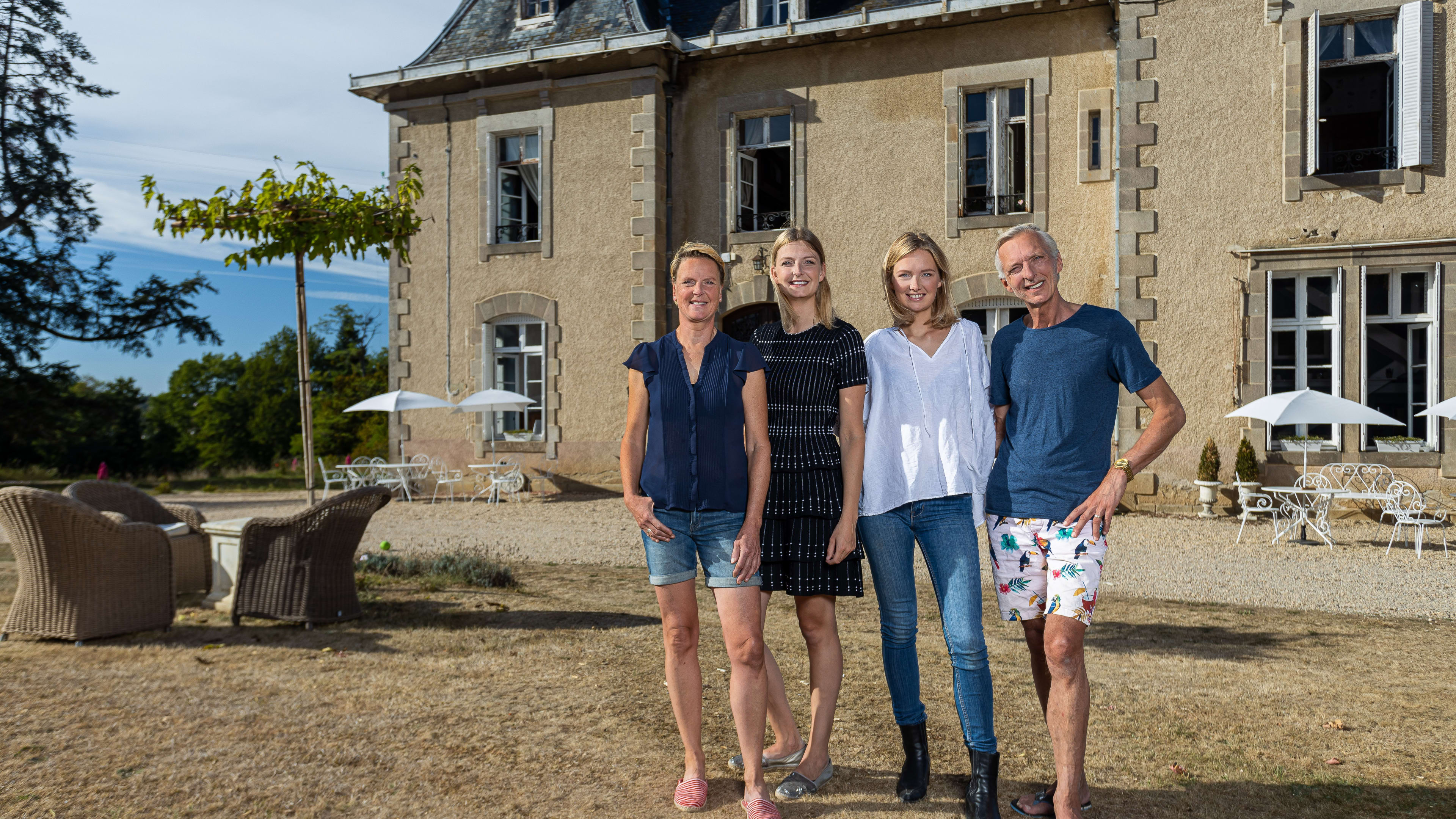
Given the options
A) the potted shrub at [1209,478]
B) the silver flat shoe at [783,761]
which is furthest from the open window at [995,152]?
the silver flat shoe at [783,761]

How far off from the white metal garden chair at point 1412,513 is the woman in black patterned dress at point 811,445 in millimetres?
7061

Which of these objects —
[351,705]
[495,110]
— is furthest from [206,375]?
[351,705]

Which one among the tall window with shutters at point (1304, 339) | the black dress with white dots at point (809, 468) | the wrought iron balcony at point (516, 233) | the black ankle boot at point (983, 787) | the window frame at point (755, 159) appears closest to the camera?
the black ankle boot at point (983, 787)

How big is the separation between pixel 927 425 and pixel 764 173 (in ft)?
35.5

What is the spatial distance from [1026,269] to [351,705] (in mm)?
2914

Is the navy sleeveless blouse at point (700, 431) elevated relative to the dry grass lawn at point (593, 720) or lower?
elevated

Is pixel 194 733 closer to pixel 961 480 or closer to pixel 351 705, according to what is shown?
pixel 351 705

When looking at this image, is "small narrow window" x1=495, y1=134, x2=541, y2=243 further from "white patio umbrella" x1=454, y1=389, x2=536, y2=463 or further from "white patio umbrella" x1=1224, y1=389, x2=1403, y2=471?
"white patio umbrella" x1=1224, y1=389, x2=1403, y2=471

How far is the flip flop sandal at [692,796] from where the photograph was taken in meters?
2.77

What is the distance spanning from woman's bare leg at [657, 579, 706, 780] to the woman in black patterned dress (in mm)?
228

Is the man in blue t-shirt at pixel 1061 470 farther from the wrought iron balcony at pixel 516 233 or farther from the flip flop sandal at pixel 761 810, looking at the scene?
the wrought iron balcony at pixel 516 233

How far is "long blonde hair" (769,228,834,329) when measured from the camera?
2.82 meters

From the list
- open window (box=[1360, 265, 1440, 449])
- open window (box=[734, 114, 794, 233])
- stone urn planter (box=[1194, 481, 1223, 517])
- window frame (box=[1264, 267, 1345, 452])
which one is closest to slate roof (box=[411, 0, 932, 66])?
open window (box=[734, 114, 794, 233])

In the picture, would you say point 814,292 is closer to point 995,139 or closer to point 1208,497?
point 1208,497
